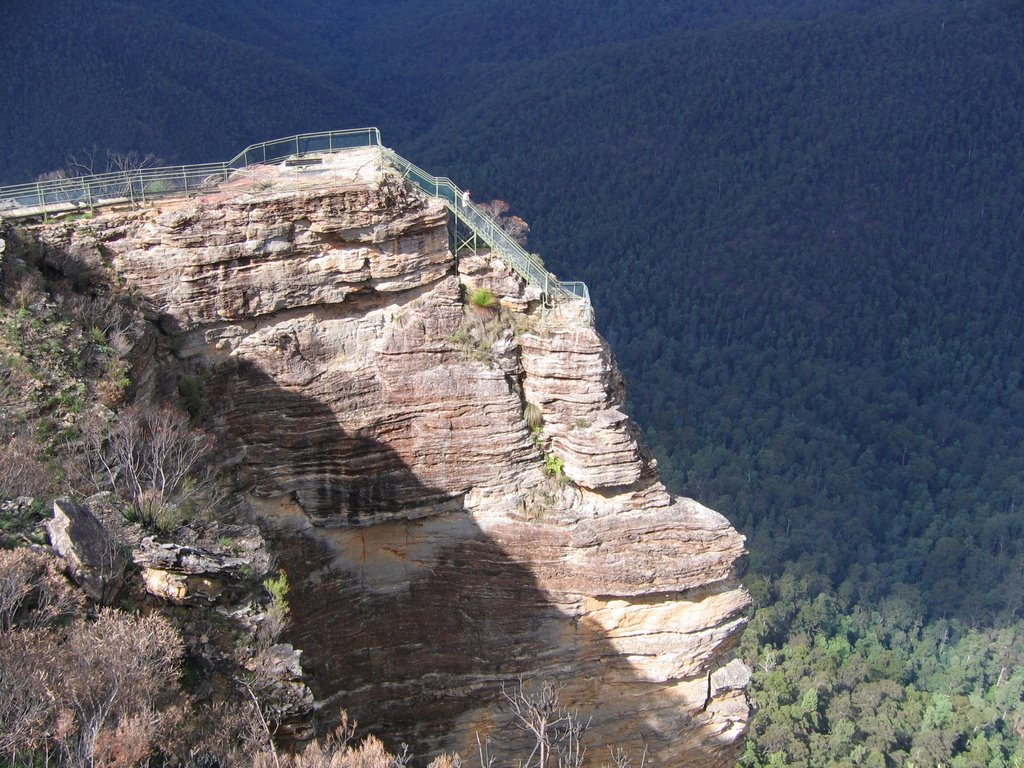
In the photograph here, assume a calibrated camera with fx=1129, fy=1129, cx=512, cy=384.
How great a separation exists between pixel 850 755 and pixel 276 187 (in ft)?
141

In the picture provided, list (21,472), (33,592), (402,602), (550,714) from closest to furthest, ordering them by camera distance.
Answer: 1. (33,592)
2. (21,472)
3. (550,714)
4. (402,602)

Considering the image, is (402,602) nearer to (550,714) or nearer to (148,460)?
(550,714)

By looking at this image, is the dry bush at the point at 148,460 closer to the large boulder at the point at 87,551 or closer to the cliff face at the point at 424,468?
the large boulder at the point at 87,551

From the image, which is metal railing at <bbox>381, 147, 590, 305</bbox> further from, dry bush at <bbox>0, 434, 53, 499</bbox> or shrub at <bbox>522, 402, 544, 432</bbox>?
dry bush at <bbox>0, 434, 53, 499</bbox>

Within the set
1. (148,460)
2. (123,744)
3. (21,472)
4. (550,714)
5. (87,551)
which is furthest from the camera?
(550,714)

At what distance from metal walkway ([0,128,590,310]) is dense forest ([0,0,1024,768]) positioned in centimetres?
3616

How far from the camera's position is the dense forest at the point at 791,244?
7081 centimetres

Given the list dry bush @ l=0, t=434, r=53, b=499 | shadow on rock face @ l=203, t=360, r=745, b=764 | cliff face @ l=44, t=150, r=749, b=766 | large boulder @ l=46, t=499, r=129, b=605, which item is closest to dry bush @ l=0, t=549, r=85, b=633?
large boulder @ l=46, t=499, r=129, b=605

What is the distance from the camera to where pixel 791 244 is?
12238 centimetres

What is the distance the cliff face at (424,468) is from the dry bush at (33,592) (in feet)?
27.5

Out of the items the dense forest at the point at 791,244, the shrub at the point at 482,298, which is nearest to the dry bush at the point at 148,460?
the shrub at the point at 482,298

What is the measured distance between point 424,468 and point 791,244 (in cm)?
10399

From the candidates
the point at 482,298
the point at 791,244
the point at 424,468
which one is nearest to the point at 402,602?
the point at 424,468

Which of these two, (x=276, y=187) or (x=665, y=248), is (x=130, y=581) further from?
(x=665, y=248)
